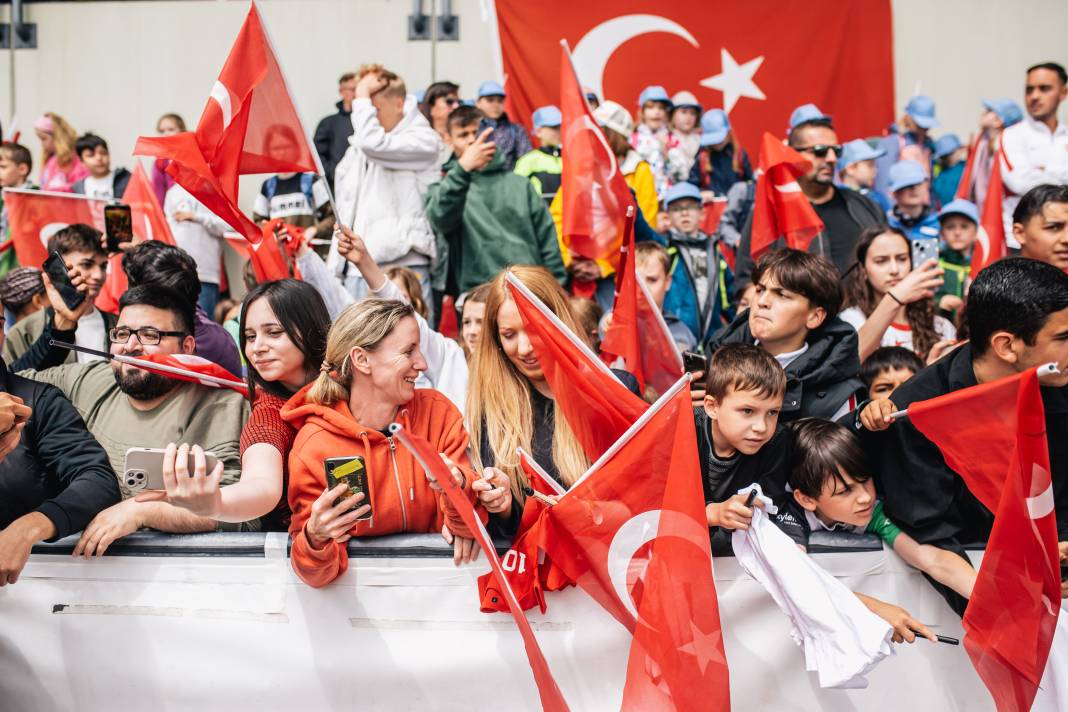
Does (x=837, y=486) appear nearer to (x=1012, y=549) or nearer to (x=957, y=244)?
(x=1012, y=549)

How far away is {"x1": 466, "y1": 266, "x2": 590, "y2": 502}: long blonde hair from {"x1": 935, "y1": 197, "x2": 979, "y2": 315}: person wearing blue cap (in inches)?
166

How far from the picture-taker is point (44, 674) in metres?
3.67

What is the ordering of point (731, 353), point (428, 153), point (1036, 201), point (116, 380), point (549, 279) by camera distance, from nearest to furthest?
point (731, 353) < point (549, 279) < point (116, 380) < point (1036, 201) < point (428, 153)

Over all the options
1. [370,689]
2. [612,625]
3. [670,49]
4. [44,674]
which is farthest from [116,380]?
[670,49]

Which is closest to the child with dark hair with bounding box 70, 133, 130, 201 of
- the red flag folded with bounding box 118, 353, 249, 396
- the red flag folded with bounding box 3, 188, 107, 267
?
the red flag folded with bounding box 3, 188, 107, 267

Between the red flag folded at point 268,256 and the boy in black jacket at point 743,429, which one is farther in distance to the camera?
the red flag folded at point 268,256

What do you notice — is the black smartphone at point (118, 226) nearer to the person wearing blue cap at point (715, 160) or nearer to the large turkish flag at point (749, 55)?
the person wearing blue cap at point (715, 160)

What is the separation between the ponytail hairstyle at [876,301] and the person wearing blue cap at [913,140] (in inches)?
167

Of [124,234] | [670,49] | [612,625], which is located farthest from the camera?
[670,49]

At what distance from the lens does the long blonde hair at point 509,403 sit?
12.7 feet

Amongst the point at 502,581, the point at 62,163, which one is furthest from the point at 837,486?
the point at 62,163

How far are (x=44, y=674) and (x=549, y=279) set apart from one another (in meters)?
2.22

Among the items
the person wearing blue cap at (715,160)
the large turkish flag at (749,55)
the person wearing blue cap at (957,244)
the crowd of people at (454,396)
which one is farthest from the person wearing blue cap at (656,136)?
the crowd of people at (454,396)

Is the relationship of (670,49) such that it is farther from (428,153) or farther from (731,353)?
(731,353)
